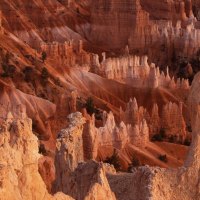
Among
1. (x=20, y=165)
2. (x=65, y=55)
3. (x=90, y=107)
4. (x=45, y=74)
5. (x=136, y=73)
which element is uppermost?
(x=20, y=165)

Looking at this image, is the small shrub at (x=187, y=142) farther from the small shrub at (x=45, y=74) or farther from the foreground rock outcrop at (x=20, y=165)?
the foreground rock outcrop at (x=20, y=165)

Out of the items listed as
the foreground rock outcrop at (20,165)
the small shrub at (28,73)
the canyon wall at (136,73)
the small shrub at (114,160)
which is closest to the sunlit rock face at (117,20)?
the canyon wall at (136,73)

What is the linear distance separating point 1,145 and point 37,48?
125ft

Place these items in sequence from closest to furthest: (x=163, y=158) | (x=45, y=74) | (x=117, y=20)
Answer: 1. (x=163, y=158)
2. (x=45, y=74)
3. (x=117, y=20)

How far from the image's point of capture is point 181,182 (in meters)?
12.6

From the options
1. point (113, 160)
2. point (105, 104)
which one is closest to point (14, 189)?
point (113, 160)

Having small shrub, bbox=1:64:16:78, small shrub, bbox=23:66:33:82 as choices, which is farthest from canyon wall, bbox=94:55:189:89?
small shrub, bbox=1:64:16:78

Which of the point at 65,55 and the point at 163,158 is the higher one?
the point at 65,55

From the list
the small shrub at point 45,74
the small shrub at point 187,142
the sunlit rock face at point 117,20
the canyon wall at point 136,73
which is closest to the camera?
the small shrub at point 187,142

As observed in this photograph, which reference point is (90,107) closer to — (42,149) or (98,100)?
(98,100)

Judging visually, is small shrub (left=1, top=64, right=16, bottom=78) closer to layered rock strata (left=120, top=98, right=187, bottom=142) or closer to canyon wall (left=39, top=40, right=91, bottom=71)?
canyon wall (left=39, top=40, right=91, bottom=71)

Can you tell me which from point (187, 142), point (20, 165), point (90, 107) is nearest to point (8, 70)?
point (90, 107)

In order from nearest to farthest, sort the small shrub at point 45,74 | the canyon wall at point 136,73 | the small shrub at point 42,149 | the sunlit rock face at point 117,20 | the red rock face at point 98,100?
the red rock face at point 98,100
the small shrub at point 42,149
the small shrub at point 45,74
the canyon wall at point 136,73
the sunlit rock face at point 117,20

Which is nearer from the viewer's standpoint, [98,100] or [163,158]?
[163,158]
